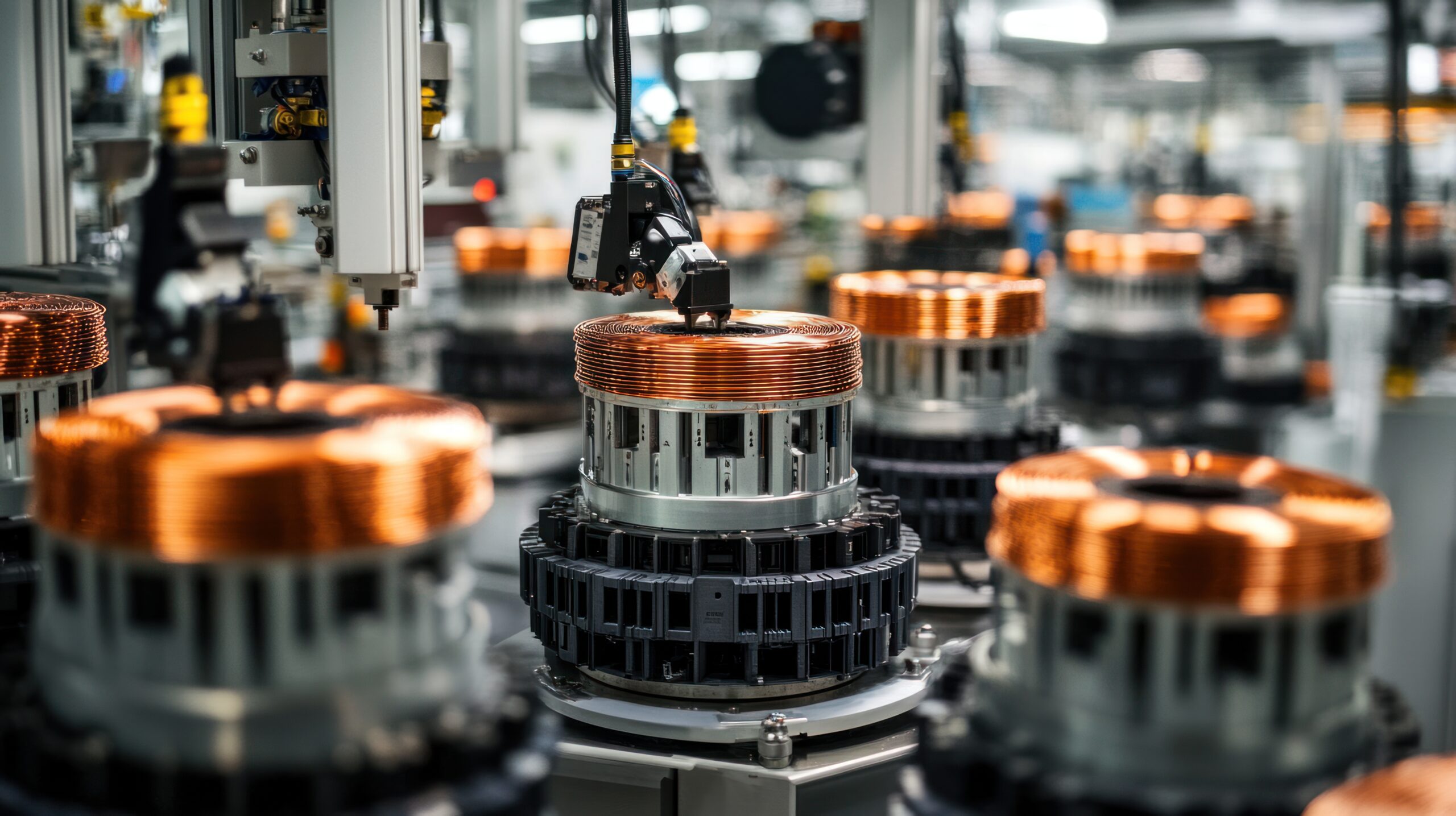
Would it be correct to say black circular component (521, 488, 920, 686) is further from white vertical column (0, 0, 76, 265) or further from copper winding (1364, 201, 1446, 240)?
copper winding (1364, 201, 1446, 240)

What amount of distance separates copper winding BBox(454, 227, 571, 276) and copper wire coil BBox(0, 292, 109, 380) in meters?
2.88

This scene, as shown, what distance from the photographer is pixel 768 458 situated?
1806 mm

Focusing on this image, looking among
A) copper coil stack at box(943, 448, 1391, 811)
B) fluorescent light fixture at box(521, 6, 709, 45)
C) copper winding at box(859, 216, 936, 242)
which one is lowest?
copper coil stack at box(943, 448, 1391, 811)

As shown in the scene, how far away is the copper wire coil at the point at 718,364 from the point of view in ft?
5.70

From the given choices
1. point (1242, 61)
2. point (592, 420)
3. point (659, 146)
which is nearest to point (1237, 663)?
point (592, 420)

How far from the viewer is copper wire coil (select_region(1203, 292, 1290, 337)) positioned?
6.04 m

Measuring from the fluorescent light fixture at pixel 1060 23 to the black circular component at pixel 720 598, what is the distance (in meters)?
4.45

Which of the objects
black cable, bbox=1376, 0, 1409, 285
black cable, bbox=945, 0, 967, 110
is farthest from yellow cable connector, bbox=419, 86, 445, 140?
black cable, bbox=1376, 0, 1409, 285

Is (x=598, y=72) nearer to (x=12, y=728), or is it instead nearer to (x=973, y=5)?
(x=12, y=728)

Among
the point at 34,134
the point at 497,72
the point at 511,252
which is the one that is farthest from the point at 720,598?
the point at 511,252

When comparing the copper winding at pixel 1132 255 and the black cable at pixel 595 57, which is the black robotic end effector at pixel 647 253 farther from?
Result: the copper winding at pixel 1132 255

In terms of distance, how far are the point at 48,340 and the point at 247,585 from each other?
2.85 feet

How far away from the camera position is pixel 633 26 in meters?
7.19

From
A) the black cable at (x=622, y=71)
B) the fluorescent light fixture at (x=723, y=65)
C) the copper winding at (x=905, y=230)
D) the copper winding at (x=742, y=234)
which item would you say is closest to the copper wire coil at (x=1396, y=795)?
the black cable at (x=622, y=71)
